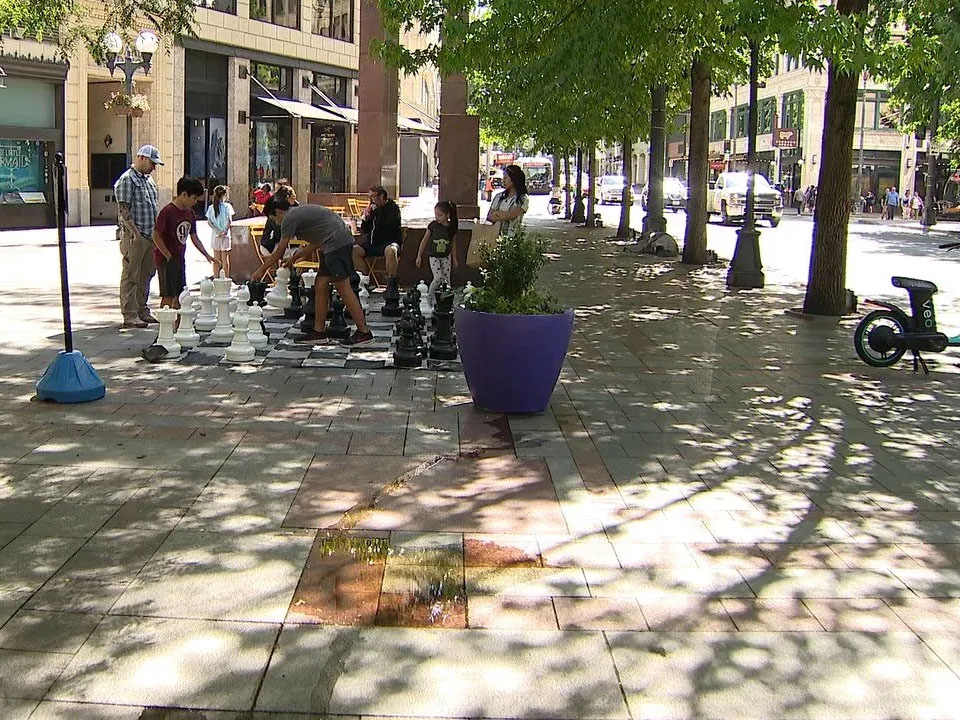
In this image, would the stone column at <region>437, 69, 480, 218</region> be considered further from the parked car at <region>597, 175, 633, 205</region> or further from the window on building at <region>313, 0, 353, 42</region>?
the parked car at <region>597, 175, 633, 205</region>

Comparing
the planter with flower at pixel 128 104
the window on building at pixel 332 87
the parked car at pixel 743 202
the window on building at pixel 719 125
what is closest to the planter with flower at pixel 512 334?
the planter with flower at pixel 128 104

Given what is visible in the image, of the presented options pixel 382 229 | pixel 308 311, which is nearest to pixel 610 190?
pixel 382 229

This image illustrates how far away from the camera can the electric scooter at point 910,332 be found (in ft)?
31.3

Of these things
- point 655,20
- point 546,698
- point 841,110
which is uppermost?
point 655,20

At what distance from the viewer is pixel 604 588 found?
4.48 meters

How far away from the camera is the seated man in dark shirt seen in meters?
13.5

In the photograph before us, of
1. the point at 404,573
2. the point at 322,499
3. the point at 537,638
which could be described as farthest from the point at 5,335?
the point at 537,638

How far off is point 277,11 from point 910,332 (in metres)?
31.5

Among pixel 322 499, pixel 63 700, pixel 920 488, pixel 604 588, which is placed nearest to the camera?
pixel 63 700

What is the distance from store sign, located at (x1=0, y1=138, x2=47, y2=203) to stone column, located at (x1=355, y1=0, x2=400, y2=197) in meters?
11.2

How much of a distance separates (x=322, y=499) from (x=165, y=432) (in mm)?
1709

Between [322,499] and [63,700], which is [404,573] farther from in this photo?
[63,700]

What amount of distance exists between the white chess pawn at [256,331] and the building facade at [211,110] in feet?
65.7

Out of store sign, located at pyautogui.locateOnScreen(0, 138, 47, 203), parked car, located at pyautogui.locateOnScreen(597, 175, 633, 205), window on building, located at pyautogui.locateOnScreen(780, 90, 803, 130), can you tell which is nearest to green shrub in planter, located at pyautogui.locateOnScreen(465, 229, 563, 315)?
store sign, located at pyautogui.locateOnScreen(0, 138, 47, 203)
